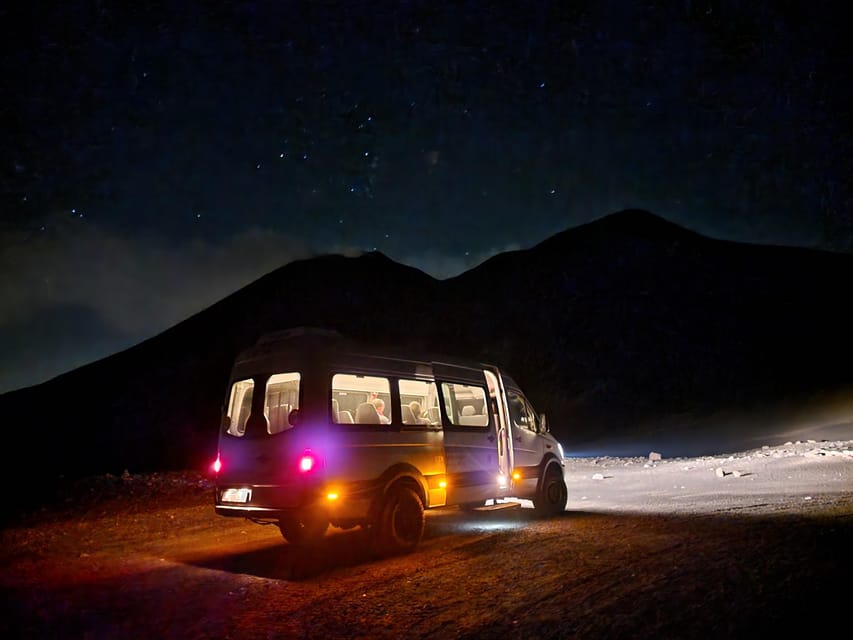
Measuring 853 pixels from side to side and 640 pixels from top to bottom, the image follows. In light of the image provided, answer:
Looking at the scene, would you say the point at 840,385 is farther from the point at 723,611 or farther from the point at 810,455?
the point at 723,611

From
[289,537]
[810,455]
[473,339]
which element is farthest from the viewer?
[473,339]

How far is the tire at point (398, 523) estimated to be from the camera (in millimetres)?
9141

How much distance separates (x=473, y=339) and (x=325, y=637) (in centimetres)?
9922

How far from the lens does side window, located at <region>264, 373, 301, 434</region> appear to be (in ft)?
31.6

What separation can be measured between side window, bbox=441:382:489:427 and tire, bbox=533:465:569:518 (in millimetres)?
1854

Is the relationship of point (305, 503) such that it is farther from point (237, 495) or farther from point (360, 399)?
point (360, 399)

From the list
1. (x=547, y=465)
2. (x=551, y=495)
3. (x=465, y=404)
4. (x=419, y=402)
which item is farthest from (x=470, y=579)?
(x=547, y=465)

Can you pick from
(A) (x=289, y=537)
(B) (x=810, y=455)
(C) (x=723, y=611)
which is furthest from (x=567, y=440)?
(C) (x=723, y=611)

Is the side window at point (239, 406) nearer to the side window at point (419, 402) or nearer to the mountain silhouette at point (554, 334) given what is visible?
the side window at point (419, 402)

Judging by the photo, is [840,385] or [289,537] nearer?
[289,537]

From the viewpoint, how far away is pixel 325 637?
18.6 feet

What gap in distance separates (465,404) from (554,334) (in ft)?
271

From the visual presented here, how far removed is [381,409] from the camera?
9852mm

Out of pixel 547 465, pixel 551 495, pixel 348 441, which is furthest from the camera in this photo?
pixel 547 465
